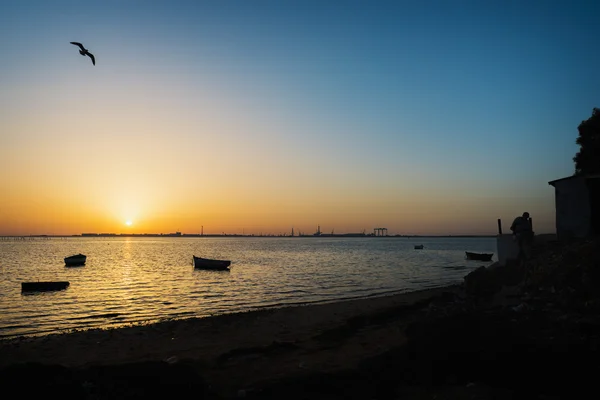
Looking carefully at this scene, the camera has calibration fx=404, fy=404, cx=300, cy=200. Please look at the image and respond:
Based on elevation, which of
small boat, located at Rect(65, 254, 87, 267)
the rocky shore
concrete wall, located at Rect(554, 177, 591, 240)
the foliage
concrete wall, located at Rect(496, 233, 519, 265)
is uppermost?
the foliage

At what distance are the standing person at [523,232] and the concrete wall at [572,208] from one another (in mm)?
1747

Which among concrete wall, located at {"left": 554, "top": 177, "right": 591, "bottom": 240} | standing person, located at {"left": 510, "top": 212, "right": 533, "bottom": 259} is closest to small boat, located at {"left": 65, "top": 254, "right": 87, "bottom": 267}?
standing person, located at {"left": 510, "top": 212, "right": 533, "bottom": 259}

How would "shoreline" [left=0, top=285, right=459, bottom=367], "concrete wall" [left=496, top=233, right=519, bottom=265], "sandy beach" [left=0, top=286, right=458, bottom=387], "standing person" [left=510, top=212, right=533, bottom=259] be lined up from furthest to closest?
"concrete wall" [left=496, top=233, right=519, bottom=265] < "standing person" [left=510, top=212, right=533, bottom=259] < "shoreline" [left=0, top=285, right=459, bottom=367] < "sandy beach" [left=0, top=286, right=458, bottom=387]

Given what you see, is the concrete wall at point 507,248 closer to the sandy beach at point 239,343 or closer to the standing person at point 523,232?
the standing person at point 523,232

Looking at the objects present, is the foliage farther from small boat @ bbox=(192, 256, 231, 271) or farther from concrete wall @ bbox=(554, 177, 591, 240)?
small boat @ bbox=(192, 256, 231, 271)

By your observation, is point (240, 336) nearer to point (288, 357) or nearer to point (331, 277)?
point (288, 357)

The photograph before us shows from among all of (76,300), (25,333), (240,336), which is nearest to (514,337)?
(240,336)

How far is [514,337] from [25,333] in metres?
24.0

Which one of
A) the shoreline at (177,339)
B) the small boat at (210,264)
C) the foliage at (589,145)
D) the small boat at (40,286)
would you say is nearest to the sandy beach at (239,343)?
the shoreline at (177,339)

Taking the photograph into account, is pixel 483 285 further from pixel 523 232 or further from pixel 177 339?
pixel 177 339

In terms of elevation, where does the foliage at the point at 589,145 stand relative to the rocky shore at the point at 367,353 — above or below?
above

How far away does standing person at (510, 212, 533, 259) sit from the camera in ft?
79.1

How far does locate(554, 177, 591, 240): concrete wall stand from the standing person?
175 centimetres

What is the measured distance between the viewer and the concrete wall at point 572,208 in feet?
74.8
